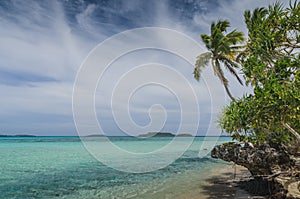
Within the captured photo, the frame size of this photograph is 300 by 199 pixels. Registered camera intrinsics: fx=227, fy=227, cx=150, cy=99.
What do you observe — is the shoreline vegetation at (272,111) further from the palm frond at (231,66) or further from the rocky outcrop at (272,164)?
the palm frond at (231,66)

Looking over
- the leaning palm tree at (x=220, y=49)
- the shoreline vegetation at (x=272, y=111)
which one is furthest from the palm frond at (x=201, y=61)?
the shoreline vegetation at (x=272, y=111)

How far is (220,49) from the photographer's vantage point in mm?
15406

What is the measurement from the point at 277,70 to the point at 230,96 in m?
7.66

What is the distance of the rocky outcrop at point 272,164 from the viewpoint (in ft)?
24.0

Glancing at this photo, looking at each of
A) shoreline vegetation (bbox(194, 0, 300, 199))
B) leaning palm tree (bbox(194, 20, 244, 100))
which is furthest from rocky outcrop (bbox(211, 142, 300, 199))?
leaning palm tree (bbox(194, 20, 244, 100))

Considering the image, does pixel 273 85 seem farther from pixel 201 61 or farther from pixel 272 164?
pixel 201 61

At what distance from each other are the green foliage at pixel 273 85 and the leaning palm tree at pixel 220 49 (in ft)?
23.3

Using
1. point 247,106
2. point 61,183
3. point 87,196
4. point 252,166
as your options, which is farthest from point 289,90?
point 61,183

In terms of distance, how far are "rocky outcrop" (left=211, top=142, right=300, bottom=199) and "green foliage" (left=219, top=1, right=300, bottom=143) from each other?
93 centimetres

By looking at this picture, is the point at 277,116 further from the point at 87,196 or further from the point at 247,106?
the point at 87,196

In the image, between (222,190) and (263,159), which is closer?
(263,159)

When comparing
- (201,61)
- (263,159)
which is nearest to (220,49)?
(201,61)

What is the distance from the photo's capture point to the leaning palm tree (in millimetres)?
15320

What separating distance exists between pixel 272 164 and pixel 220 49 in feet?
28.9
